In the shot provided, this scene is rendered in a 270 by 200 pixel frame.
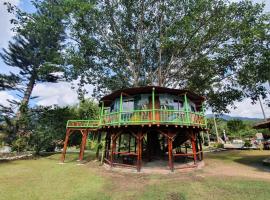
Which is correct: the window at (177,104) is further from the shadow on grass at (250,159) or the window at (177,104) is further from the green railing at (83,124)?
the green railing at (83,124)

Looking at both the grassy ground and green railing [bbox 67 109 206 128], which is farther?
green railing [bbox 67 109 206 128]

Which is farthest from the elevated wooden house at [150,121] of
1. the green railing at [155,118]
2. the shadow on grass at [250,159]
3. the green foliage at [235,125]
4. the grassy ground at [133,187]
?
the green foliage at [235,125]

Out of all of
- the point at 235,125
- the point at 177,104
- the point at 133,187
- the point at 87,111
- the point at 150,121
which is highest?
the point at 235,125

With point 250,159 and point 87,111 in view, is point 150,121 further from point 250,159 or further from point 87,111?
point 87,111

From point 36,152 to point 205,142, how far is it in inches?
1680

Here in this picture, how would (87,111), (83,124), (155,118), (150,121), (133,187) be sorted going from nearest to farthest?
(133,187) → (150,121) → (155,118) → (83,124) → (87,111)

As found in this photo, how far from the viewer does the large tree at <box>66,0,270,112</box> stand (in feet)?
78.4

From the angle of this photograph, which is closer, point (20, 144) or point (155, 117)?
point (155, 117)

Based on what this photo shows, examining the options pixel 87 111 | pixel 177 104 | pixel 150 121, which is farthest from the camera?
pixel 87 111

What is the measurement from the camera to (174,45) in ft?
80.9

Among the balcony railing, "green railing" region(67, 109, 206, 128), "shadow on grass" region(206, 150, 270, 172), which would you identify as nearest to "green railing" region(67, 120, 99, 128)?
"green railing" region(67, 109, 206, 128)

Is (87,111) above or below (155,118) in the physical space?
above

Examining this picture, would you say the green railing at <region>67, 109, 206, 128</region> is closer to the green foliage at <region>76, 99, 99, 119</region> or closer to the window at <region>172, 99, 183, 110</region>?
the window at <region>172, 99, 183, 110</region>

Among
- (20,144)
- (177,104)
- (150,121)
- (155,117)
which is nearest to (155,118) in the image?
(155,117)
